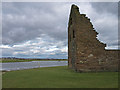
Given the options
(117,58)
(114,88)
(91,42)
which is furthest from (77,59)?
(114,88)

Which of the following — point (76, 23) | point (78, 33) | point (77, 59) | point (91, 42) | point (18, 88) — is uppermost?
point (76, 23)

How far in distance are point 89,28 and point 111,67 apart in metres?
5.33

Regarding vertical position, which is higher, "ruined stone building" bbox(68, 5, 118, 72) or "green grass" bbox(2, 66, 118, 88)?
"ruined stone building" bbox(68, 5, 118, 72)

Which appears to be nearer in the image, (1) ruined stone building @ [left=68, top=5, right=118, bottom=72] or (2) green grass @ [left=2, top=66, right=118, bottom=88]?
(2) green grass @ [left=2, top=66, right=118, bottom=88]

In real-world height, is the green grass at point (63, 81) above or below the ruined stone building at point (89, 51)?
below

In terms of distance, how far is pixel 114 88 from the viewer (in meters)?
7.75

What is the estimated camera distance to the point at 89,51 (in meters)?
15.8

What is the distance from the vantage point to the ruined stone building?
1559 cm

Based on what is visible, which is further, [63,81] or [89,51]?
[89,51]

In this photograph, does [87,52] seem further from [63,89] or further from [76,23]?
[63,89]

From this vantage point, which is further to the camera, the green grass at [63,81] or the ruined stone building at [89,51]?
the ruined stone building at [89,51]

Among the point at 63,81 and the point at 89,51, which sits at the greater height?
the point at 89,51

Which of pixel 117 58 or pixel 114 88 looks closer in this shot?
pixel 114 88

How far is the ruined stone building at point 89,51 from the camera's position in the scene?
15586 mm
